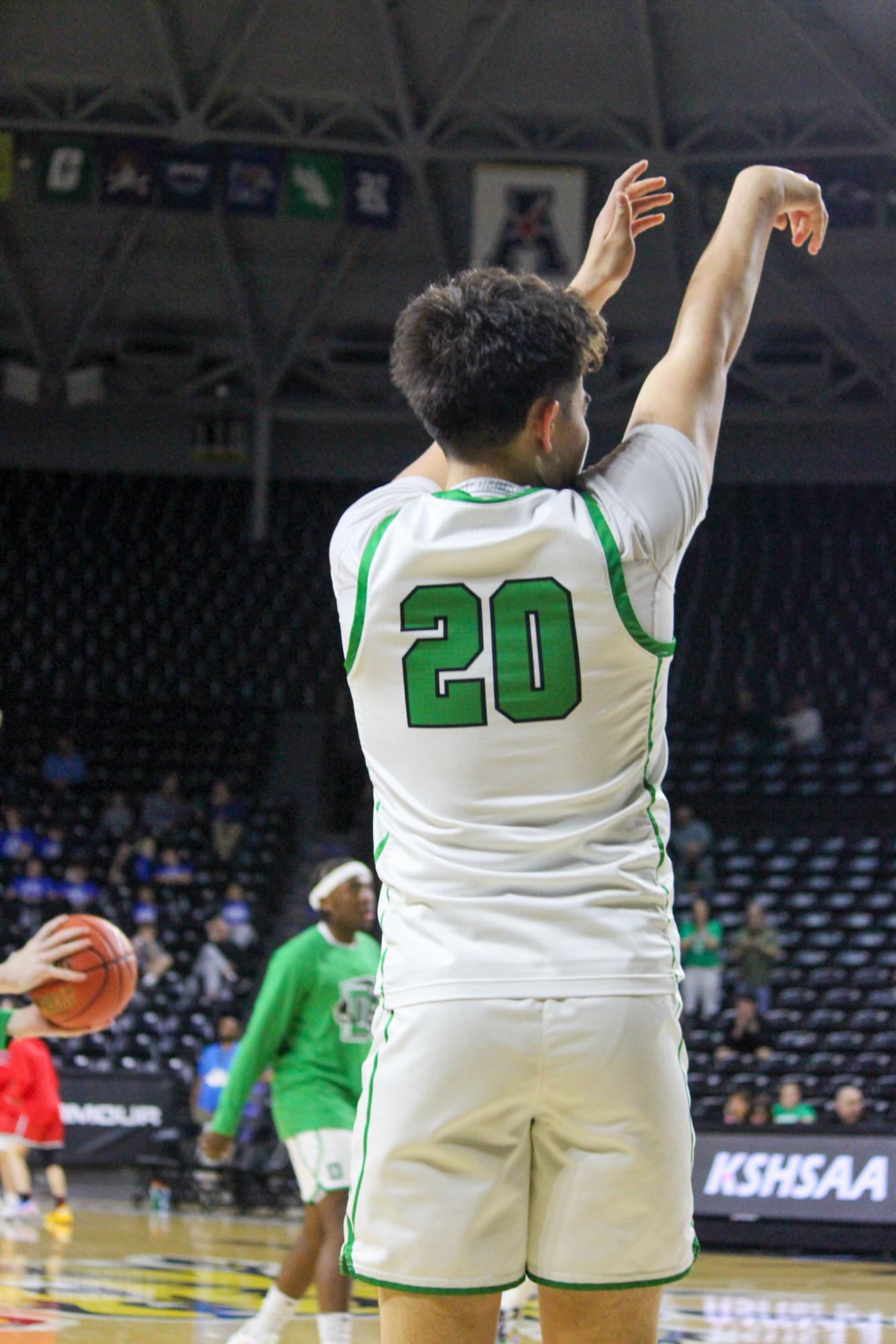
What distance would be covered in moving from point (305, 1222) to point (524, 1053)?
481 cm

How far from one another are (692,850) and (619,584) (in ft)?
54.3

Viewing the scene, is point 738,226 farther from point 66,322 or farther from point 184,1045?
point 66,322

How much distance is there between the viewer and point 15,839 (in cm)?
1897

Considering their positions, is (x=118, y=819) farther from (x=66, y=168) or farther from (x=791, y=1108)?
(x=791, y=1108)

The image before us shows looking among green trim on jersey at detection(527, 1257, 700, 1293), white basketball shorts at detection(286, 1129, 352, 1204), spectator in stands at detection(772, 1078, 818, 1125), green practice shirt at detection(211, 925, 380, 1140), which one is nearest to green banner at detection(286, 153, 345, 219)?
spectator in stands at detection(772, 1078, 818, 1125)

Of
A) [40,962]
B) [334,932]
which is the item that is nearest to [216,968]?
[334,932]

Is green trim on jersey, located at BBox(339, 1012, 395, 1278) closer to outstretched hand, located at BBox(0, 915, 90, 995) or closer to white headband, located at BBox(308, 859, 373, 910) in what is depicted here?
outstretched hand, located at BBox(0, 915, 90, 995)

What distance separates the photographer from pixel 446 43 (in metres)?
18.3

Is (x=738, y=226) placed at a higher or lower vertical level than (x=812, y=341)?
lower

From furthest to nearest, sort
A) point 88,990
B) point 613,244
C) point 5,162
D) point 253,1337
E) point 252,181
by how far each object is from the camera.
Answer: point 252,181 → point 5,162 → point 253,1337 → point 88,990 → point 613,244

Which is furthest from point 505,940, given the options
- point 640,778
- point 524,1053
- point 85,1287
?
point 85,1287

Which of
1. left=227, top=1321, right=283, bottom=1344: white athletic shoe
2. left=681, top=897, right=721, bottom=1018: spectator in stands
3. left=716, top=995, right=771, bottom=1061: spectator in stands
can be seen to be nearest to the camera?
left=227, top=1321, right=283, bottom=1344: white athletic shoe

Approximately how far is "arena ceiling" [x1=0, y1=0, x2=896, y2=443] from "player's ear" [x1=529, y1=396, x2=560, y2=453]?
1605cm

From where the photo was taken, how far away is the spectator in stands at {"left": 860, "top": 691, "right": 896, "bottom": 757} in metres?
21.0
